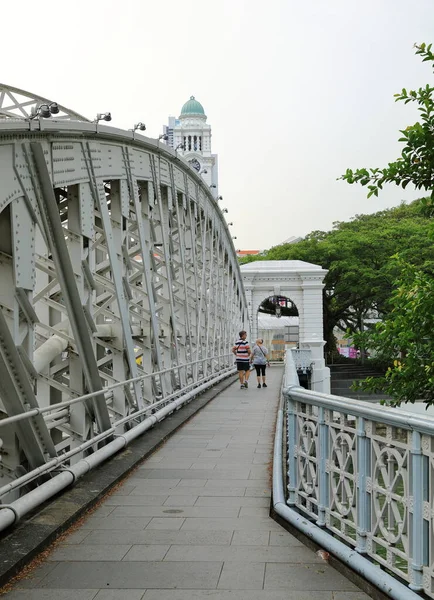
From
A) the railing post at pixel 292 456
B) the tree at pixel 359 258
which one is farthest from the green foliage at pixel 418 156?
the tree at pixel 359 258

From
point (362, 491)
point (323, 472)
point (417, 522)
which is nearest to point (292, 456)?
point (323, 472)

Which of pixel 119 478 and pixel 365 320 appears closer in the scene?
pixel 119 478

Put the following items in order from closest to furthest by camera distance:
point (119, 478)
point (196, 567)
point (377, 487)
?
point (377, 487)
point (196, 567)
point (119, 478)

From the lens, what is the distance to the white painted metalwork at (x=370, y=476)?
4.02 m

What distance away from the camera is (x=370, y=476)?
185 inches

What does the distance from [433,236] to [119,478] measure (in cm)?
449

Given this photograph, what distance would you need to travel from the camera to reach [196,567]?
524cm

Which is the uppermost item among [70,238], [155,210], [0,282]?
[155,210]

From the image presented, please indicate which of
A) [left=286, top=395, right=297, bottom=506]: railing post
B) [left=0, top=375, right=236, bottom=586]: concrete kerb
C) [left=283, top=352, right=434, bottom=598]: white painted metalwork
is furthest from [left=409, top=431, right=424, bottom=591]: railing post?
[left=0, top=375, right=236, bottom=586]: concrete kerb

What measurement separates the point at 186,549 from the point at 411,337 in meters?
5.35

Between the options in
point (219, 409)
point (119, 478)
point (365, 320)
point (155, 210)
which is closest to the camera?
point (119, 478)

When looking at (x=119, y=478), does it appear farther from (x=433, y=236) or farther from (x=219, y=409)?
(x=219, y=409)

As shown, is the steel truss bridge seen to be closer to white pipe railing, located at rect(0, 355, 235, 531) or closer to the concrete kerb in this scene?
white pipe railing, located at rect(0, 355, 235, 531)

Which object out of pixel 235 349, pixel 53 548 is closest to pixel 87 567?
pixel 53 548
